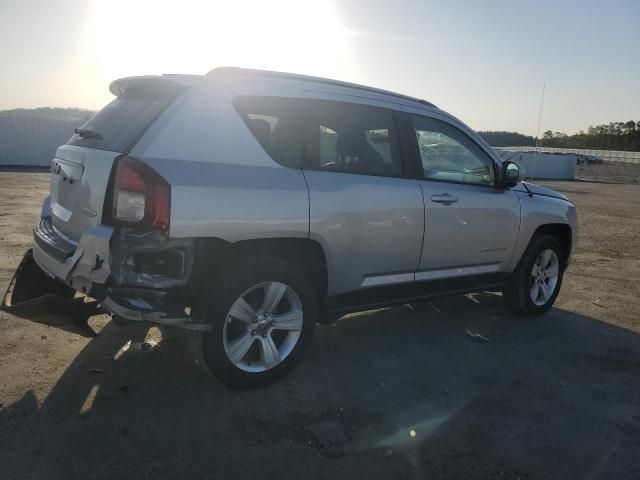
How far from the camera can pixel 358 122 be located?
3.79 metres

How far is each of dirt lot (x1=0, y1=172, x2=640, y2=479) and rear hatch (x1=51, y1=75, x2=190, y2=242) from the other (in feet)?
3.45

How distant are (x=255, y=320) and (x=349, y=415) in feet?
2.71

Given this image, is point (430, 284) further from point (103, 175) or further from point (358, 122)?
point (103, 175)

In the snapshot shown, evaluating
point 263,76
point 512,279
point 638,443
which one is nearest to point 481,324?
point 512,279

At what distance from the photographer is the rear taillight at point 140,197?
2719mm

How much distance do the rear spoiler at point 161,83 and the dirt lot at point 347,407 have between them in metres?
1.87

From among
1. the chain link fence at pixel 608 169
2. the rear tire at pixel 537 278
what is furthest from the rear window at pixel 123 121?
the chain link fence at pixel 608 169

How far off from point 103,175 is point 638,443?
3441 mm

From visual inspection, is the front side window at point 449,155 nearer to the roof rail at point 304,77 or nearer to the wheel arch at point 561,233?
the roof rail at point 304,77

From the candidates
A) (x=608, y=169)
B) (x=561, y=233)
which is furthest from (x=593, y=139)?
(x=561, y=233)

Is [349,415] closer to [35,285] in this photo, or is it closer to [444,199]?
[444,199]

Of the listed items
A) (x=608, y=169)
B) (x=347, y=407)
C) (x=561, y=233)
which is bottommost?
Answer: (x=608, y=169)

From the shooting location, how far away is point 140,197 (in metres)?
2.73

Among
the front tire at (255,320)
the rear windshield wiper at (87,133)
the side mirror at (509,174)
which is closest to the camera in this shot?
the front tire at (255,320)
